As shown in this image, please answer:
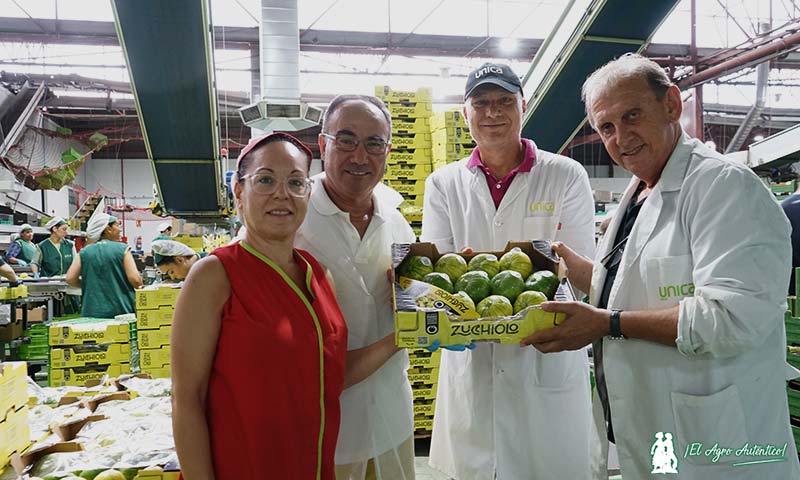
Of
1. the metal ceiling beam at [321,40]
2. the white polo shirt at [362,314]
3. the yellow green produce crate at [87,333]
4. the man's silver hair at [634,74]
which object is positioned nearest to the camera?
the man's silver hair at [634,74]

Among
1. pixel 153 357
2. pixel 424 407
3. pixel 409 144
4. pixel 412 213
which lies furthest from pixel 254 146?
pixel 153 357

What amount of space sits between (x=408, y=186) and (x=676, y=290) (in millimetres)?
4005

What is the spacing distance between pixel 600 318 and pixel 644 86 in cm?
73

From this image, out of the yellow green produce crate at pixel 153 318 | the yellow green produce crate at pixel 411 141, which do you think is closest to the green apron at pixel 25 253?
the yellow green produce crate at pixel 153 318

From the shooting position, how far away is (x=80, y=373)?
507 cm

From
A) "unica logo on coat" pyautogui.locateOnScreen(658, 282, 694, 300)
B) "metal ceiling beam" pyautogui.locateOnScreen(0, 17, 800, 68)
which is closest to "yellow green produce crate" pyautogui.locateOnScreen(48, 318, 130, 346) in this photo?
"unica logo on coat" pyautogui.locateOnScreen(658, 282, 694, 300)

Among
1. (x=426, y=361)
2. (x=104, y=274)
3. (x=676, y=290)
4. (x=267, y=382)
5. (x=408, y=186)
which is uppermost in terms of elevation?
(x=408, y=186)

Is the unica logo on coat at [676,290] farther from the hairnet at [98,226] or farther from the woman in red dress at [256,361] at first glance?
the hairnet at [98,226]

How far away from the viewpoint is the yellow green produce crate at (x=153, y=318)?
5.47 meters

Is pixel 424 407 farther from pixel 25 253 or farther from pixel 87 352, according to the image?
pixel 25 253

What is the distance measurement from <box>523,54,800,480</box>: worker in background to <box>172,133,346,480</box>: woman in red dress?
2.16 feet

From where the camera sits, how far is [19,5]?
922 cm

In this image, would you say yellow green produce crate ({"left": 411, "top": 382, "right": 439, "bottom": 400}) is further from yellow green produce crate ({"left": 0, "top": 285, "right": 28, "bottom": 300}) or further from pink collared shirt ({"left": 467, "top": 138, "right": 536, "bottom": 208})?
yellow green produce crate ({"left": 0, "top": 285, "right": 28, "bottom": 300})

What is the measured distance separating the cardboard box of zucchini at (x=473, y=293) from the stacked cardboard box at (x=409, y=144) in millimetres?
3531
